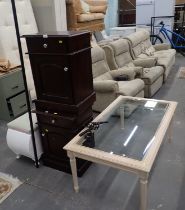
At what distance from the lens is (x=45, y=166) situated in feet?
7.48

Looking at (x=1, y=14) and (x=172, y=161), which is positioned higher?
(x=1, y=14)

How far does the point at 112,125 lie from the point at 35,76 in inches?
35.7

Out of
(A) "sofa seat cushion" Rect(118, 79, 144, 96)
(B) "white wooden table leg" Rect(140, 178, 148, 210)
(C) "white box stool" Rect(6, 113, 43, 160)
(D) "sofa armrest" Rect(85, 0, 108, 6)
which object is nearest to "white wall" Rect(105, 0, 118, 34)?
(D) "sofa armrest" Rect(85, 0, 108, 6)

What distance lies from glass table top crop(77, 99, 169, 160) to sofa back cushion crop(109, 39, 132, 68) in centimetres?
155

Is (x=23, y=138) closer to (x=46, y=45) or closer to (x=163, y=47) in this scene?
→ (x=46, y=45)

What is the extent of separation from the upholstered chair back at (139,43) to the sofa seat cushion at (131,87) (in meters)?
1.44

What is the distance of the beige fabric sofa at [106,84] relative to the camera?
120 inches

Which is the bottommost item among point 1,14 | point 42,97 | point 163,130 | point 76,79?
point 163,130

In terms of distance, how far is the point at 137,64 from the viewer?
14.3ft

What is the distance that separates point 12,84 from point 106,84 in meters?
1.31

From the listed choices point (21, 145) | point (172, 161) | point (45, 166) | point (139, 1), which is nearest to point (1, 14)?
point (21, 145)

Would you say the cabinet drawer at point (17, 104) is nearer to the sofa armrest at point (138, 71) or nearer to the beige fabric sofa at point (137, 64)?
the beige fabric sofa at point (137, 64)

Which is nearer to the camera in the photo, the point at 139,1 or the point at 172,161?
the point at 172,161

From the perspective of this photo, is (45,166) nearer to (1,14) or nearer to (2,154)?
(2,154)
